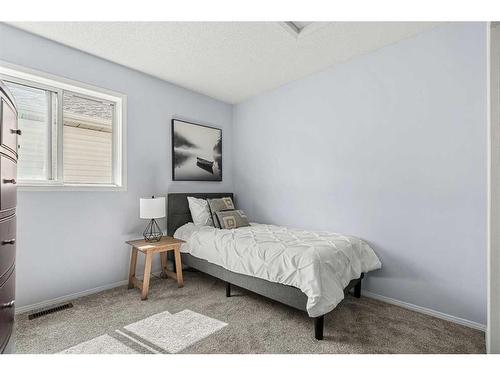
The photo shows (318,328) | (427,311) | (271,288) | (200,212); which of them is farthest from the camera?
(200,212)

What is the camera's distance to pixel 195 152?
12.1 ft

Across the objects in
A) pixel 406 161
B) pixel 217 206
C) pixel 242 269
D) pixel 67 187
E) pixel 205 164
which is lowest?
pixel 242 269

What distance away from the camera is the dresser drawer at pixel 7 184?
1.21 m

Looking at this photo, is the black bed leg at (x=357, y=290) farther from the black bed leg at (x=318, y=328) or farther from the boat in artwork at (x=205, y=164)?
the boat in artwork at (x=205, y=164)

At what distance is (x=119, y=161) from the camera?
295cm

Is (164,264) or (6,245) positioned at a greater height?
(6,245)

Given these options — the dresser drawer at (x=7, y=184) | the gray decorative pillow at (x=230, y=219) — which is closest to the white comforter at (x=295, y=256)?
the gray decorative pillow at (x=230, y=219)

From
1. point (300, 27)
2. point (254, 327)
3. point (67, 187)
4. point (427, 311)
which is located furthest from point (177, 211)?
point (427, 311)

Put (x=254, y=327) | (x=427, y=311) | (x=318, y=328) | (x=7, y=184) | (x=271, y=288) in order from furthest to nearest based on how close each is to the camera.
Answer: (x=427, y=311)
(x=271, y=288)
(x=254, y=327)
(x=318, y=328)
(x=7, y=184)

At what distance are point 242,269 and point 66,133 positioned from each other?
7.42ft

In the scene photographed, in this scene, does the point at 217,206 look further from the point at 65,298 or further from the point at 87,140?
the point at 65,298

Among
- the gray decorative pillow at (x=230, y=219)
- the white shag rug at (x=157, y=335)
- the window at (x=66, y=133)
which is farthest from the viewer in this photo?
the gray decorative pillow at (x=230, y=219)

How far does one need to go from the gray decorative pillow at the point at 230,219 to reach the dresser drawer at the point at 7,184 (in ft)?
6.48
